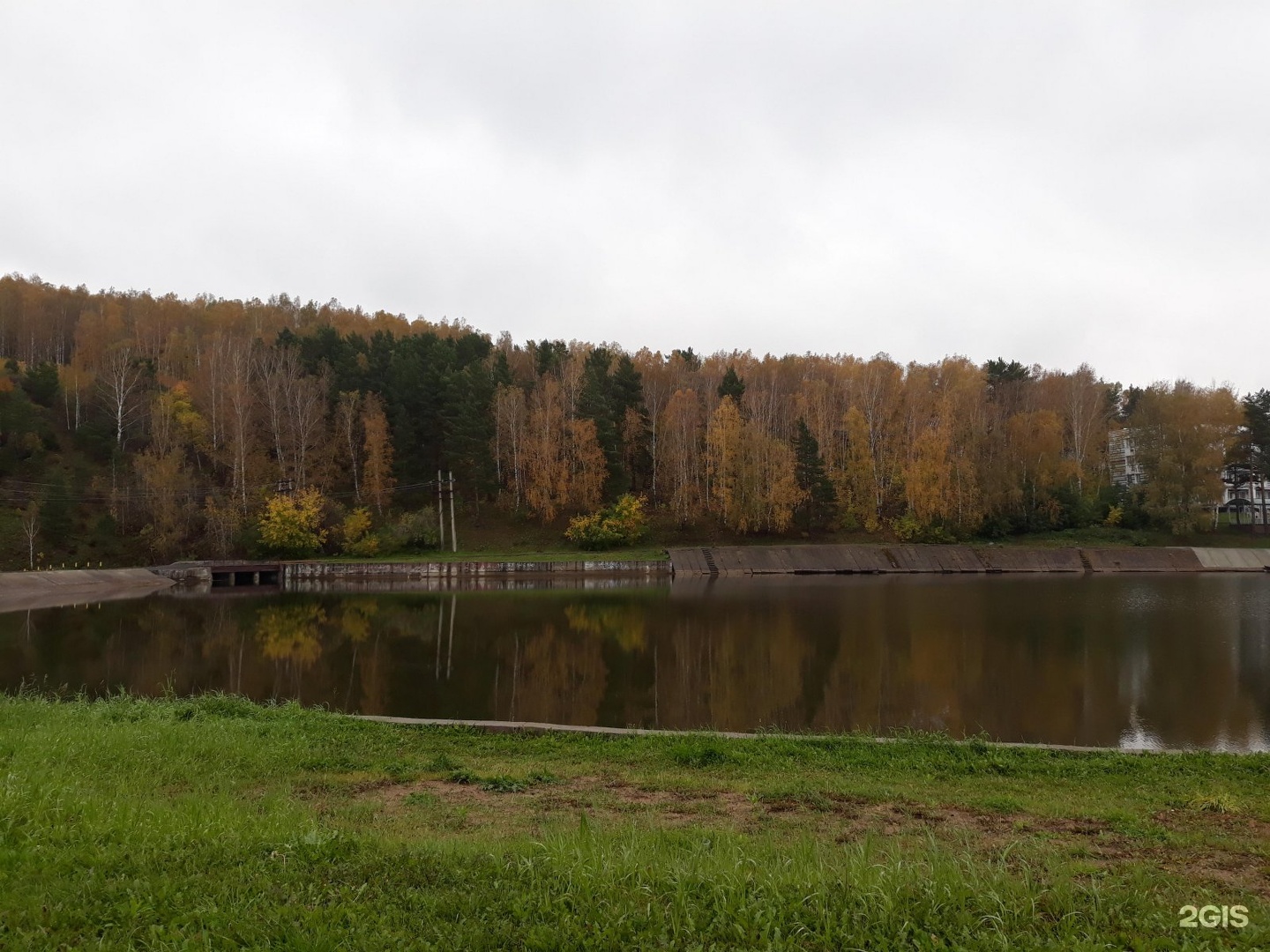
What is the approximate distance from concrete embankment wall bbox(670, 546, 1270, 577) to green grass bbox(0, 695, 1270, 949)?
146 ft

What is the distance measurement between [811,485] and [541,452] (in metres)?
23.4

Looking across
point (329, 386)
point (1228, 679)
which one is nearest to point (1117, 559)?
point (1228, 679)

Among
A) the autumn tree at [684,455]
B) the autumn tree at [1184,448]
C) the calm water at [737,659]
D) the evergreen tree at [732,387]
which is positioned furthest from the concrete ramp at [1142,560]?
the evergreen tree at [732,387]

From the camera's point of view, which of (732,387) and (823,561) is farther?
(732,387)

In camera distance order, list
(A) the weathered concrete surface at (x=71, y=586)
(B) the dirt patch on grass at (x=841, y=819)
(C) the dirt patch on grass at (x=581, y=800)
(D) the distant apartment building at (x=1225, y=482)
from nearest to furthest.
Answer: (B) the dirt patch on grass at (x=841, y=819) → (C) the dirt patch on grass at (x=581, y=800) → (A) the weathered concrete surface at (x=71, y=586) → (D) the distant apartment building at (x=1225, y=482)

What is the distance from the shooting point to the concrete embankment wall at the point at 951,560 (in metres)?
54.9

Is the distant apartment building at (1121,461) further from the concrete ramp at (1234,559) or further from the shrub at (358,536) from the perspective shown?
the shrub at (358,536)

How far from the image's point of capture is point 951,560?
56.1 metres

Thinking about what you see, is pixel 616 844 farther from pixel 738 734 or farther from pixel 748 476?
pixel 748 476

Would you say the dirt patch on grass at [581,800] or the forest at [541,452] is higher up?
the forest at [541,452]

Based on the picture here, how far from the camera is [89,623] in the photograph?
3186 cm

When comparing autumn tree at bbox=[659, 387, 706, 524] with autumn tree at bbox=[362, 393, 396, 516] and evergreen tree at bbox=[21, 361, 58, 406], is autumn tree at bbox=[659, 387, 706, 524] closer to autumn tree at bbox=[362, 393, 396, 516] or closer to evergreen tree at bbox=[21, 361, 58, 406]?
autumn tree at bbox=[362, 393, 396, 516]

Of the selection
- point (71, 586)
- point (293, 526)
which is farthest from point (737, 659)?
point (293, 526)

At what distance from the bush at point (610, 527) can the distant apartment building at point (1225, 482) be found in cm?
4283
